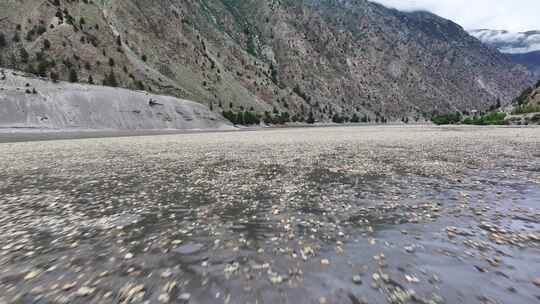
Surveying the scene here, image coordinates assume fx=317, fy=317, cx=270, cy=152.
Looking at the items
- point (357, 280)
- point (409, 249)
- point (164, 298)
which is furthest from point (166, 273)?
point (409, 249)

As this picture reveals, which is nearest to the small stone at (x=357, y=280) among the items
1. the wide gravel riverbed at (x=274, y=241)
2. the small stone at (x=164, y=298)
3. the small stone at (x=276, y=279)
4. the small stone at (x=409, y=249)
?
the wide gravel riverbed at (x=274, y=241)

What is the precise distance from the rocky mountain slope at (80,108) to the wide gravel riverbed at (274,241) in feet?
271

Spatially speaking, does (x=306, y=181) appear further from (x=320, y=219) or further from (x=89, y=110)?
(x=89, y=110)

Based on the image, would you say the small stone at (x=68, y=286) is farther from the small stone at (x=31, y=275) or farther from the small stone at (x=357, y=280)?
the small stone at (x=357, y=280)

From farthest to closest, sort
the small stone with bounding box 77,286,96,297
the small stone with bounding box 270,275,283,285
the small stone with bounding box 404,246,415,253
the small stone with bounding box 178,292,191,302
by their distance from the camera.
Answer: the small stone with bounding box 404,246,415,253 → the small stone with bounding box 270,275,283,285 → the small stone with bounding box 77,286,96,297 → the small stone with bounding box 178,292,191,302

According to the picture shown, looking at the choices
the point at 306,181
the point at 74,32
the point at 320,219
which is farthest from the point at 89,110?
the point at 320,219

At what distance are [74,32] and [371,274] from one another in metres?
155

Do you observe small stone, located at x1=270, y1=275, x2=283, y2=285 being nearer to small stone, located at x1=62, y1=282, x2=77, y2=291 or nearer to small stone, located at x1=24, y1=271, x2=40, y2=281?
small stone, located at x1=62, y1=282, x2=77, y2=291

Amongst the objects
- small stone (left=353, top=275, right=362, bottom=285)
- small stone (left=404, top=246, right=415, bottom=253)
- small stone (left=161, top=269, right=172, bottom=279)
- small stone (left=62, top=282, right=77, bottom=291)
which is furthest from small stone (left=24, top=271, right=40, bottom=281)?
small stone (left=404, top=246, right=415, bottom=253)

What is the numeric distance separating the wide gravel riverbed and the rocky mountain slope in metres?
82.6

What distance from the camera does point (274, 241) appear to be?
10289 mm

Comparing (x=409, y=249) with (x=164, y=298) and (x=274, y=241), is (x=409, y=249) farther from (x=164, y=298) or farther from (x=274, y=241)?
(x=164, y=298)

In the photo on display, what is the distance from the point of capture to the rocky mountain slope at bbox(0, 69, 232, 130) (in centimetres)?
8506

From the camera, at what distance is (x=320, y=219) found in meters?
12.4
